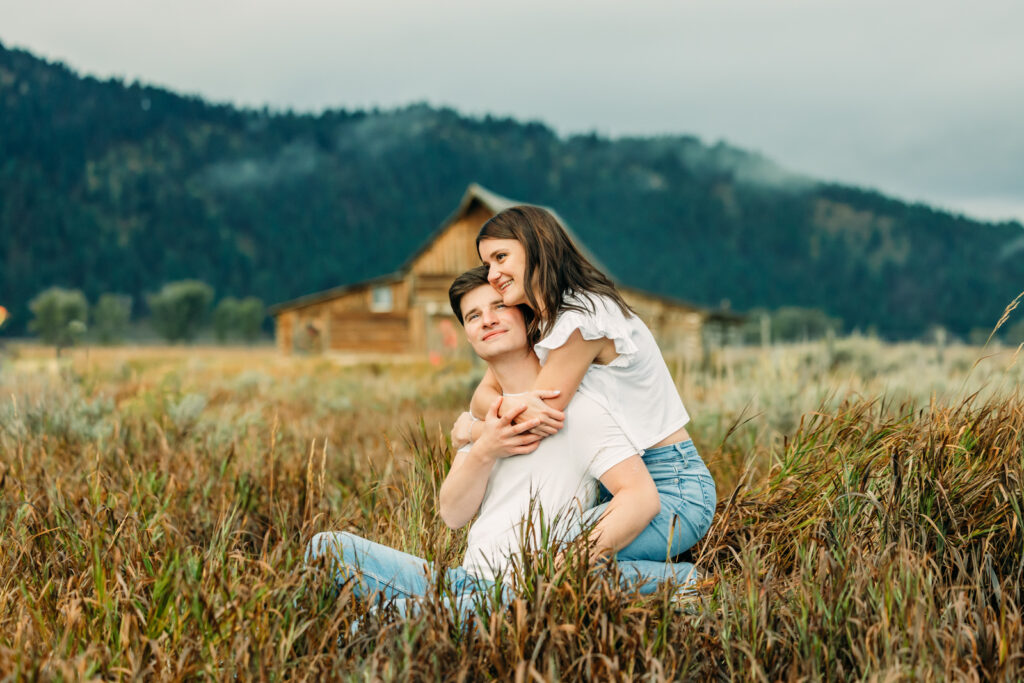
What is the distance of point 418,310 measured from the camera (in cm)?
3164

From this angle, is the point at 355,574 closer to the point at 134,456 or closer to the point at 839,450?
the point at 839,450

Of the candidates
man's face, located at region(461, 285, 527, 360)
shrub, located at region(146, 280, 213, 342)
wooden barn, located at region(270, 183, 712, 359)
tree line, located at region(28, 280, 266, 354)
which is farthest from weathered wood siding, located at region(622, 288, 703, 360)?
shrub, located at region(146, 280, 213, 342)

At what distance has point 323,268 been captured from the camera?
15062 centimetres

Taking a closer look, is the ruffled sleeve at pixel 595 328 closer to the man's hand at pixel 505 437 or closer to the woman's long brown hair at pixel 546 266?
the woman's long brown hair at pixel 546 266

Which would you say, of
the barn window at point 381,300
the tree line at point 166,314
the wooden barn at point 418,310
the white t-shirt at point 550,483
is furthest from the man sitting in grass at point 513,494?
the tree line at point 166,314

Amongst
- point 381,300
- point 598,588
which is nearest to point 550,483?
point 598,588

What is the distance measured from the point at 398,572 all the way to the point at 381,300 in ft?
107

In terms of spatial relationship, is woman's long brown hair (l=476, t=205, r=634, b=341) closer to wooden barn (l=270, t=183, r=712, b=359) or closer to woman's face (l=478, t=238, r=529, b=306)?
woman's face (l=478, t=238, r=529, b=306)

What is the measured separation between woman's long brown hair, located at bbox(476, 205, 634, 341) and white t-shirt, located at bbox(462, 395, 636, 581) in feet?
1.01

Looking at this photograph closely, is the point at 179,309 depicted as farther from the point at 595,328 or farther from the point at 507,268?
the point at 595,328

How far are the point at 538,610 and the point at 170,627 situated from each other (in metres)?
1.08

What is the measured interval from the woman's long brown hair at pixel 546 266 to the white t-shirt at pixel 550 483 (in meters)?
0.31

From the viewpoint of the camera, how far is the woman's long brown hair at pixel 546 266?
255cm

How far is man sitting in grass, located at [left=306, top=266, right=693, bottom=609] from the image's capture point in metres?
2.40
